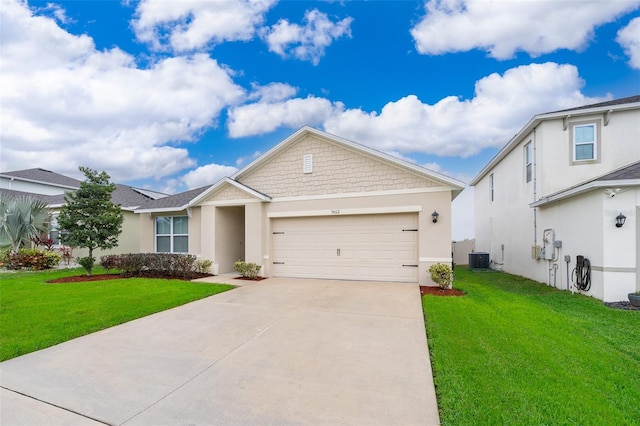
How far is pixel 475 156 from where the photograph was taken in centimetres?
1927

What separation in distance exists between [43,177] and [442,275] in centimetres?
3521

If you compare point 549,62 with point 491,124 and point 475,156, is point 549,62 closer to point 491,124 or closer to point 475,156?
point 491,124

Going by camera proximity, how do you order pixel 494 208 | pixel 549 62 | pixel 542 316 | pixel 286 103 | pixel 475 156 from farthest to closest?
pixel 475 156 → pixel 494 208 → pixel 286 103 → pixel 549 62 → pixel 542 316

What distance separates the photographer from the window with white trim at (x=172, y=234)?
13617 mm

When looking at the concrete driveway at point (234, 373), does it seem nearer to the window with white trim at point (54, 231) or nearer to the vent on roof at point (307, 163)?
the vent on roof at point (307, 163)

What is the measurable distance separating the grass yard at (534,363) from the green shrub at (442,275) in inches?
62.0

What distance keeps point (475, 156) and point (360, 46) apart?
1054 centimetres

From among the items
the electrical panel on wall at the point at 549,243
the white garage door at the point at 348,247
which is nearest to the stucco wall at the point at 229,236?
the white garage door at the point at 348,247

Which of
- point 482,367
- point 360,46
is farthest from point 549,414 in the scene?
point 360,46

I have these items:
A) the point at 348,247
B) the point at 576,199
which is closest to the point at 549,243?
the point at 576,199

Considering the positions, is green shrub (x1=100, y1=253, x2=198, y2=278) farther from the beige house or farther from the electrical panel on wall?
the electrical panel on wall

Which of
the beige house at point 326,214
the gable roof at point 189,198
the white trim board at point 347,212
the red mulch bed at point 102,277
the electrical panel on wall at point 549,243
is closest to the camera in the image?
the beige house at point 326,214

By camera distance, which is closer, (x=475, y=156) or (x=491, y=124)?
(x=491, y=124)

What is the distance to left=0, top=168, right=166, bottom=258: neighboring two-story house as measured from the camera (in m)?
17.6
